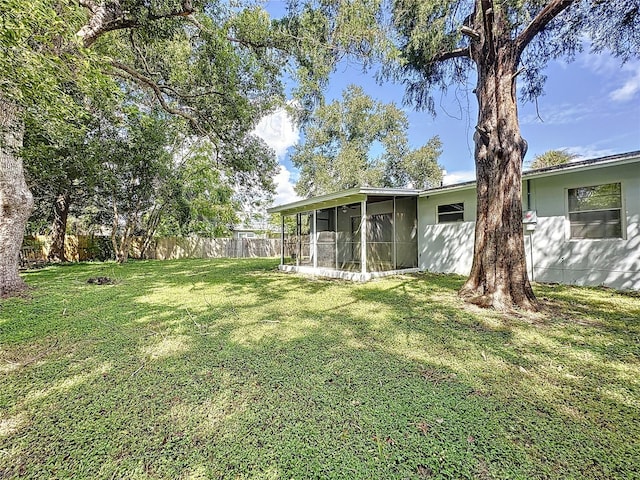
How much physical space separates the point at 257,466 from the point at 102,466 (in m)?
0.90

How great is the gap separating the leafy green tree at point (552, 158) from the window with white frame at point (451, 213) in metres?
15.3

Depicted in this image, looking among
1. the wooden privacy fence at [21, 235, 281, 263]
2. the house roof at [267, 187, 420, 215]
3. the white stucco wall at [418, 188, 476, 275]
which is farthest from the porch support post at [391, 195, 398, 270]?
the wooden privacy fence at [21, 235, 281, 263]

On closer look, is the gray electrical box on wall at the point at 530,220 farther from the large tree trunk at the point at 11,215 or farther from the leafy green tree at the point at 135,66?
the large tree trunk at the point at 11,215

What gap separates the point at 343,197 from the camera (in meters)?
8.98

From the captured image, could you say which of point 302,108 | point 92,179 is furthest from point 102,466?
point 92,179

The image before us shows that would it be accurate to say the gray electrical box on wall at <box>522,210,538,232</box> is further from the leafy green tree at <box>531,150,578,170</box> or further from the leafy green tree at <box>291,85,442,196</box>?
the leafy green tree at <box>531,150,578,170</box>

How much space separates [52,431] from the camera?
79.2 inches

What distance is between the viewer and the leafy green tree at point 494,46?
17.0 ft

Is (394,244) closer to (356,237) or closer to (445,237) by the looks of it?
(356,237)

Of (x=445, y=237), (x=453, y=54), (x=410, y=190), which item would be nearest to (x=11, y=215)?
(x=410, y=190)

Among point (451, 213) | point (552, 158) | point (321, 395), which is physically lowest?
point (321, 395)

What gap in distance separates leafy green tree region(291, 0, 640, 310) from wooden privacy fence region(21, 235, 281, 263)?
1549 cm

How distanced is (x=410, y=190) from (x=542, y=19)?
5103 millimetres

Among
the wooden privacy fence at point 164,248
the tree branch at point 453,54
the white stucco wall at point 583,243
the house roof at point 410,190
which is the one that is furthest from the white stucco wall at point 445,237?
the wooden privacy fence at point 164,248
